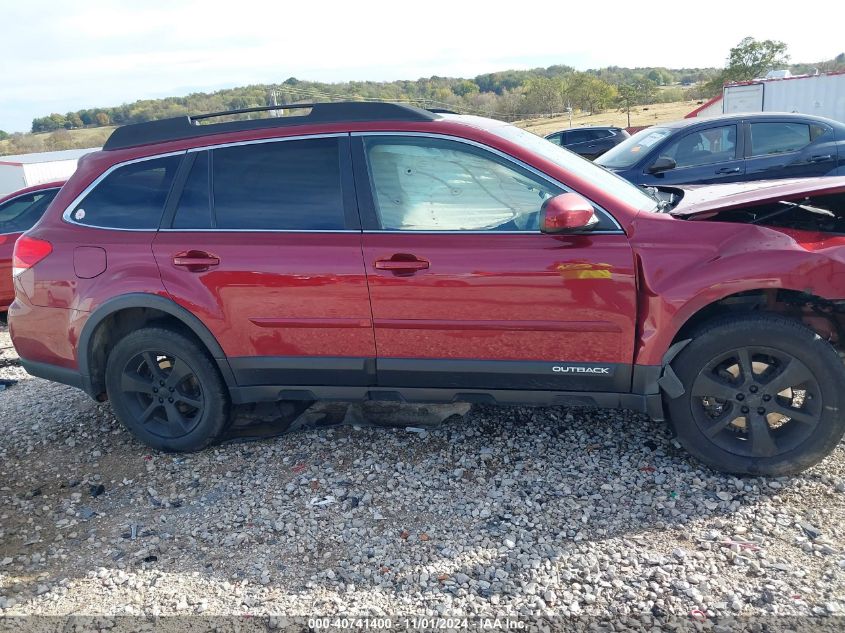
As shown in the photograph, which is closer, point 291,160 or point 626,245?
point 626,245

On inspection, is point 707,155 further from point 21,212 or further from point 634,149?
point 21,212

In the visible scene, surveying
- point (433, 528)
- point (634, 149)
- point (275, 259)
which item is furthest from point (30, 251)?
point (634, 149)

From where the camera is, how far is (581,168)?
3.71 meters

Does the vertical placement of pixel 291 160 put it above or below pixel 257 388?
above

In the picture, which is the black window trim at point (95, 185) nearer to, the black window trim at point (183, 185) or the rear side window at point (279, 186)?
the black window trim at point (183, 185)

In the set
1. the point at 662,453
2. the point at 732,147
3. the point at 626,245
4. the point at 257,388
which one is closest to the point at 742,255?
the point at 626,245

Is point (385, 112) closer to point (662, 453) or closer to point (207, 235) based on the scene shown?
point (207, 235)

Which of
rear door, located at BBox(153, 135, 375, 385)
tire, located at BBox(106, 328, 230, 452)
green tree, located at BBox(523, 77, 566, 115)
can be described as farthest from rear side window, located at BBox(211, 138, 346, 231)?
green tree, located at BBox(523, 77, 566, 115)

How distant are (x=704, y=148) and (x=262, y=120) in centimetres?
608

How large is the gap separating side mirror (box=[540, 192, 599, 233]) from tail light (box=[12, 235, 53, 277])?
117 inches

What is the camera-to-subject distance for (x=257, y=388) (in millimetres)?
3914

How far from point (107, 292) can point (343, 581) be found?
7.37 feet

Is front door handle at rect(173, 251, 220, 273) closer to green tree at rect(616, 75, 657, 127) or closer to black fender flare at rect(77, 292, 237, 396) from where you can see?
black fender flare at rect(77, 292, 237, 396)

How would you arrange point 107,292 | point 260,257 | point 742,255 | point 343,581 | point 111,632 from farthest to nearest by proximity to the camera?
point 107,292
point 260,257
point 742,255
point 343,581
point 111,632
